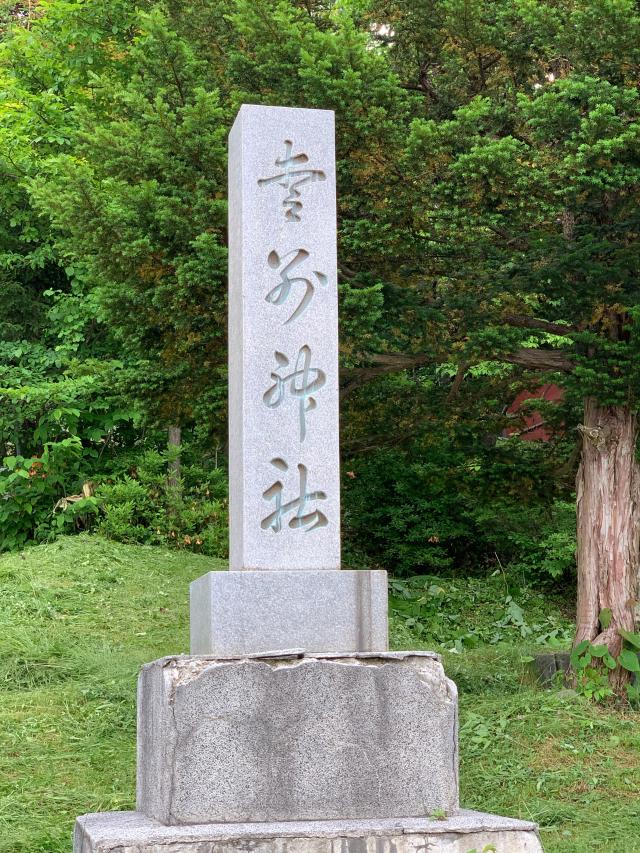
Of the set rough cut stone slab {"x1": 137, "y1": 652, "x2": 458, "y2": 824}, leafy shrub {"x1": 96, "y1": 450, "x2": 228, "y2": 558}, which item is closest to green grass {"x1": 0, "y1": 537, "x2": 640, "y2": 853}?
leafy shrub {"x1": 96, "y1": 450, "x2": 228, "y2": 558}

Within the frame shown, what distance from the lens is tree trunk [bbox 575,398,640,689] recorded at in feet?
26.3

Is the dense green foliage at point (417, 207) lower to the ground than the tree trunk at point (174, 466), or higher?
higher

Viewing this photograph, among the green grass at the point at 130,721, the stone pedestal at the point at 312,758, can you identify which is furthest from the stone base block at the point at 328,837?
the green grass at the point at 130,721

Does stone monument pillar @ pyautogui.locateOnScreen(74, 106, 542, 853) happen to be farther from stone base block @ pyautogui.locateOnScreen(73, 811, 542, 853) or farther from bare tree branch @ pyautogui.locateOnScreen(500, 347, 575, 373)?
bare tree branch @ pyautogui.locateOnScreen(500, 347, 575, 373)

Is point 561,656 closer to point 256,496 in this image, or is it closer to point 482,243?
point 482,243

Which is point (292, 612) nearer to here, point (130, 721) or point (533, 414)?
point (130, 721)

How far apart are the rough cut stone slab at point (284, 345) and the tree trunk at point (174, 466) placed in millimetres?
9373

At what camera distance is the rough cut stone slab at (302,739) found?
3.55 m

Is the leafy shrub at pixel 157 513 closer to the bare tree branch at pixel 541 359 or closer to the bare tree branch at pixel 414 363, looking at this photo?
the bare tree branch at pixel 414 363

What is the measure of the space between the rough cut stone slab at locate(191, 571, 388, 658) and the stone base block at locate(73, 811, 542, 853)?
0.62m

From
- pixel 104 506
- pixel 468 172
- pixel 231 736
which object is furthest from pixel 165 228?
pixel 104 506

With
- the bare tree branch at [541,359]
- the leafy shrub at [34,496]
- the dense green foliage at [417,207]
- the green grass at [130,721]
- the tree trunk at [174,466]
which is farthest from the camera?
the tree trunk at [174,466]

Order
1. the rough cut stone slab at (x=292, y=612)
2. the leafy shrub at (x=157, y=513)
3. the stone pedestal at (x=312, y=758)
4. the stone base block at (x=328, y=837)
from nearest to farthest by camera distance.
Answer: the stone base block at (x=328, y=837) → the stone pedestal at (x=312, y=758) → the rough cut stone slab at (x=292, y=612) → the leafy shrub at (x=157, y=513)

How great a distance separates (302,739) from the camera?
11.9 feet
